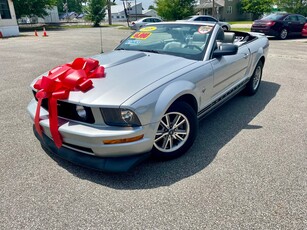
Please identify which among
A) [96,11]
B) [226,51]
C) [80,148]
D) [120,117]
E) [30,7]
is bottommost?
[80,148]

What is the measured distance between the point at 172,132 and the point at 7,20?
25341 millimetres

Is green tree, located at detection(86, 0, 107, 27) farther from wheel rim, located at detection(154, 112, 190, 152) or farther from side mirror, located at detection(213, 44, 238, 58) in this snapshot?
wheel rim, located at detection(154, 112, 190, 152)

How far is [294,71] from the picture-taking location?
23.8 feet

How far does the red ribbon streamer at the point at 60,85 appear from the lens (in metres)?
2.45

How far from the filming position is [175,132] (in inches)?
112

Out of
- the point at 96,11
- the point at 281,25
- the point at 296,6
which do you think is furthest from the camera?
the point at 96,11

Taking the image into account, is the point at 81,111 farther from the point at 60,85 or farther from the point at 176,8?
the point at 176,8

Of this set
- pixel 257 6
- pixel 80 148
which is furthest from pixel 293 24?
pixel 257 6

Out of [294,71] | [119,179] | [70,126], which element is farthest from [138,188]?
[294,71]

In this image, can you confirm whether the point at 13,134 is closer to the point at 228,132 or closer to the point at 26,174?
the point at 26,174

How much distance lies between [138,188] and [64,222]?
741mm

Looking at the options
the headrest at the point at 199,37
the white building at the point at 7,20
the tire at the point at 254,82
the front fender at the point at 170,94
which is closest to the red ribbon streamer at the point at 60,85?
the front fender at the point at 170,94

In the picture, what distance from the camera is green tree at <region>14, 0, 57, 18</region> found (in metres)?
31.3

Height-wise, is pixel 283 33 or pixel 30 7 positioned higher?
pixel 30 7
